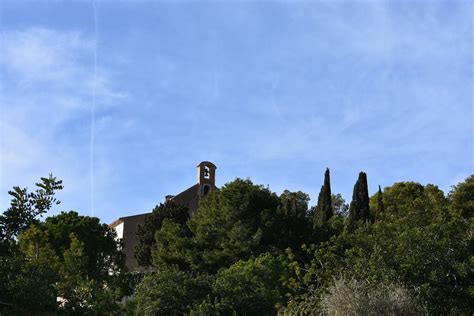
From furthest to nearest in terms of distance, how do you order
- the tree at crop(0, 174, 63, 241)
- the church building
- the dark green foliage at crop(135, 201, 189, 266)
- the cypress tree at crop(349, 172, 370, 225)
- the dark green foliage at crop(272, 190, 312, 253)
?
the church building < the dark green foliage at crop(135, 201, 189, 266) < the cypress tree at crop(349, 172, 370, 225) < the dark green foliage at crop(272, 190, 312, 253) < the tree at crop(0, 174, 63, 241)

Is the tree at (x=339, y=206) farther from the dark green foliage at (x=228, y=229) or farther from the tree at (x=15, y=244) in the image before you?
the tree at (x=15, y=244)

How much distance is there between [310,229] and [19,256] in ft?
91.5

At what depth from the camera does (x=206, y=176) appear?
196ft

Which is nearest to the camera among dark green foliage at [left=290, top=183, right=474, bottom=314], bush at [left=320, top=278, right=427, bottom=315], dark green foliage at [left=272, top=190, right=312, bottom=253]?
bush at [left=320, top=278, right=427, bottom=315]

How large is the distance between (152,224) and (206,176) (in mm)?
12838

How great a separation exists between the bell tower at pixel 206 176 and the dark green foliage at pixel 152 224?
387 inches

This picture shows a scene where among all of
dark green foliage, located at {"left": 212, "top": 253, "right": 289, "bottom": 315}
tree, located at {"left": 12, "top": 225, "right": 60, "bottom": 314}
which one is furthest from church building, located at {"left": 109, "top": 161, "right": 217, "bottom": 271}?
tree, located at {"left": 12, "top": 225, "right": 60, "bottom": 314}

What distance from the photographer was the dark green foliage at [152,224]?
152 ft

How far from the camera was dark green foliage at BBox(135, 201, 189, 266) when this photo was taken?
152ft

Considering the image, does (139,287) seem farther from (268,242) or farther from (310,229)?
(310,229)

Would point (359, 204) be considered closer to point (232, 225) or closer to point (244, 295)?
point (232, 225)

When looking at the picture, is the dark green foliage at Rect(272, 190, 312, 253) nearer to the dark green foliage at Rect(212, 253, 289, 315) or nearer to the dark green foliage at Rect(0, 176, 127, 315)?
the dark green foliage at Rect(212, 253, 289, 315)

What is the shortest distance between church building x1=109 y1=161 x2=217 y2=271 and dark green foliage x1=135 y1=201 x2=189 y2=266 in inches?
179

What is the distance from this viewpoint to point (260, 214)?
34375 mm
